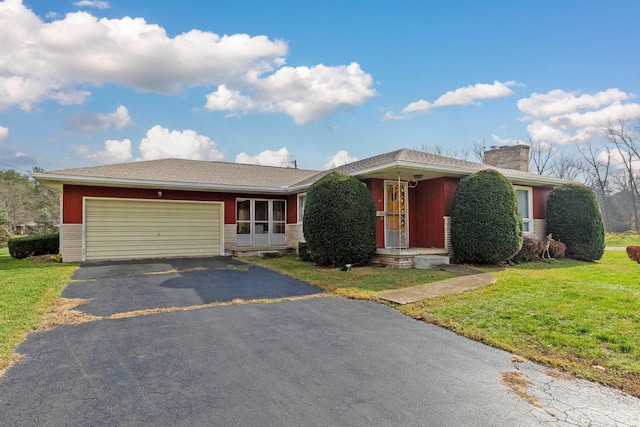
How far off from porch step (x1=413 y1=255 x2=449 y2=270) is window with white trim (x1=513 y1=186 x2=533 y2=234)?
5.04 meters

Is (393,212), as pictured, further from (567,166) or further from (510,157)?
(567,166)

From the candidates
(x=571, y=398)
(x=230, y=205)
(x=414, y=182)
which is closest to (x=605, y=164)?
(x=414, y=182)

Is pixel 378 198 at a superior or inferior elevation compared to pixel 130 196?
inferior

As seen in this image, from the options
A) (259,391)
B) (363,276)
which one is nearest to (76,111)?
(363,276)

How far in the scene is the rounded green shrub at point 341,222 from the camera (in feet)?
31.8

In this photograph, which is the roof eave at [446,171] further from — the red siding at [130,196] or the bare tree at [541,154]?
the bare tree at [541,154]

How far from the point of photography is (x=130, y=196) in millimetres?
12750

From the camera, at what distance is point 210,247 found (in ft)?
46.5

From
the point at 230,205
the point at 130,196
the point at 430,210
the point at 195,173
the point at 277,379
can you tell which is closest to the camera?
the point at 277,379

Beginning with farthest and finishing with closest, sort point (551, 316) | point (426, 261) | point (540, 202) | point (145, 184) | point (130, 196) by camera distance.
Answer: point (540, 202) → point (130, 196) → point (145, 184) → point (426, 261) → point (551, 316)

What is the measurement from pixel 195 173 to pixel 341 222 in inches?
310

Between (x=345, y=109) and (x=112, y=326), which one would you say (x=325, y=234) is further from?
(x=345, y=109)

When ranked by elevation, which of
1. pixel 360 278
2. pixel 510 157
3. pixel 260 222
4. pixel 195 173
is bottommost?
pixel 360 278

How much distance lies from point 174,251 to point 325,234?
691 centimetres
